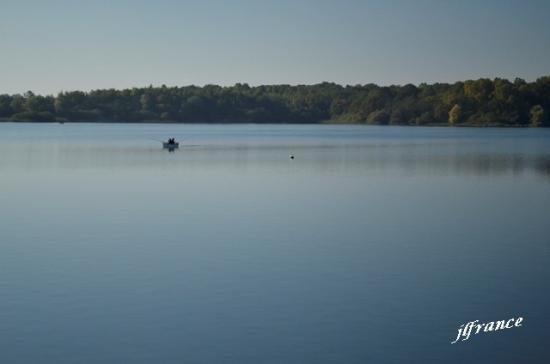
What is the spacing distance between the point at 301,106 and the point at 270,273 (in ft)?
599

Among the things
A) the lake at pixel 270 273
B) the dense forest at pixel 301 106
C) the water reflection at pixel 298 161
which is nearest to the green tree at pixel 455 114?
the dense forest at pixel 301 106

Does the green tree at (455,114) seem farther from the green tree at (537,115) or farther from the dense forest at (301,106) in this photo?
the green tree at (537,115)

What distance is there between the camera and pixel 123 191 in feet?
102

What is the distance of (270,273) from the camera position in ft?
51.4

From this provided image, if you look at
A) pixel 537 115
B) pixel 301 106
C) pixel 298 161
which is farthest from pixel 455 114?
pixel 298 161

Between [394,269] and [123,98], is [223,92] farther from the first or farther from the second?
[394,269]

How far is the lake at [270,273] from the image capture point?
1142 cm

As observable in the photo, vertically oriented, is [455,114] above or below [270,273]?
below

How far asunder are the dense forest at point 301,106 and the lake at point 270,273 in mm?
131850

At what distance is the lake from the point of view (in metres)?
11.4

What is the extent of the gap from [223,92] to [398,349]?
183 m

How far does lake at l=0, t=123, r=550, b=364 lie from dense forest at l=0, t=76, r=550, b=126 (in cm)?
13185

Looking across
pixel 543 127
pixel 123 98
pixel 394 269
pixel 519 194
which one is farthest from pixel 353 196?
pixel 123 98

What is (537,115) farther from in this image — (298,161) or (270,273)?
(270,273)
